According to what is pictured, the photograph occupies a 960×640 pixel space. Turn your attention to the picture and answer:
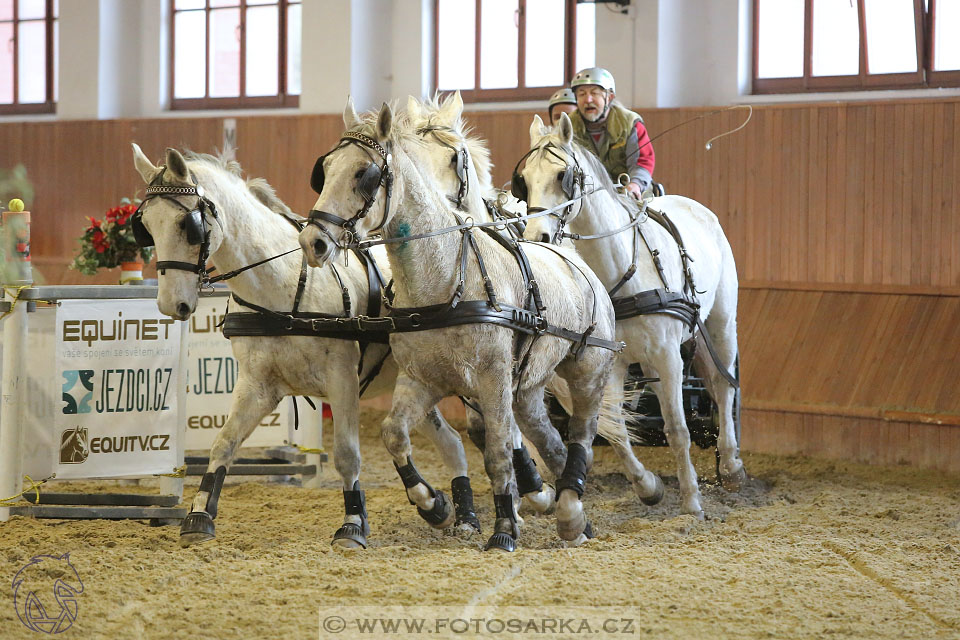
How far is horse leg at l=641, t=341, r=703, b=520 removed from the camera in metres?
5.49

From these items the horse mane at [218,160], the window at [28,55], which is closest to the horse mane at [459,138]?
the horse mane at [218,160]

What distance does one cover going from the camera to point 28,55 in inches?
457

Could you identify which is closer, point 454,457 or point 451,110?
point 451,110

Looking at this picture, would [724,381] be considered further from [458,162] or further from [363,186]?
[363,186]

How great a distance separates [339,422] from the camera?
179 inches

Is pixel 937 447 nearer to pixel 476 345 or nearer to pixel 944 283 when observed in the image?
pixel 944 283

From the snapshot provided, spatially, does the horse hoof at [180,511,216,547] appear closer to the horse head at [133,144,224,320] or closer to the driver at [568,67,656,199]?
the horse head at [133,144,224,320]

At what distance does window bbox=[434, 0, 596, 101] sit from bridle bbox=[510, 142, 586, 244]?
14.1 ft

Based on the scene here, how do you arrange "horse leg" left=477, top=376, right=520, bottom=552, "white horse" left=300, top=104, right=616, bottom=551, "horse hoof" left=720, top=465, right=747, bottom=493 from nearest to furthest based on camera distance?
"white horse" left=300, top=104, right=616, bottom=551 → "horse leg" left=477, top=376, right=520, bottom=552 → "horse hoof" left=720, top=465, right=747, bottom=493

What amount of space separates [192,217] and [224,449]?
1017 millimetres

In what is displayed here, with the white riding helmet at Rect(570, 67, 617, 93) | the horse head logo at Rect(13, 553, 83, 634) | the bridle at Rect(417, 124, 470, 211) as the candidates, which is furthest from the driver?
the horse head logo at Rect(13, 553, 83, 634)

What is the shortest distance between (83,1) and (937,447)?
919 centimetres

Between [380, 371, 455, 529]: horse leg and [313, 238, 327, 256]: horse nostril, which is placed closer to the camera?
[313, 238, 327, 256]: horse nostril

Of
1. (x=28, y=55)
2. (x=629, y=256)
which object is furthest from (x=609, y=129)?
(x=28, y=55)
